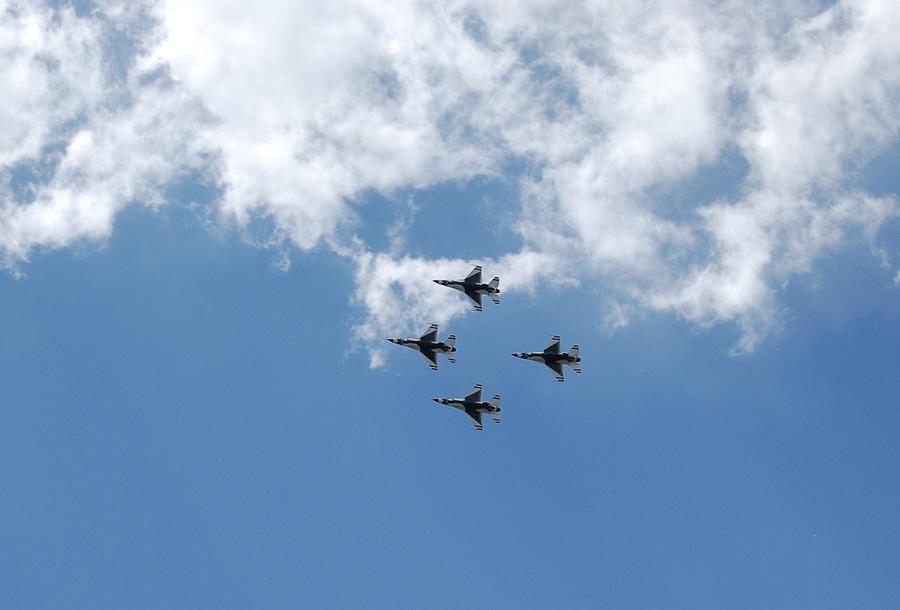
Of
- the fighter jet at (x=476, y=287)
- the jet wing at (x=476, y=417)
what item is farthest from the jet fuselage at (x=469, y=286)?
the jet wing at (x=476, y=417)

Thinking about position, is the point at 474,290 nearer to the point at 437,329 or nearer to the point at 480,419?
the point at 437,329

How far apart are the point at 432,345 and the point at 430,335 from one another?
267cm

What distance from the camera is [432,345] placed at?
197 metres

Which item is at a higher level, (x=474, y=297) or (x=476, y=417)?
(x=474, y=297)

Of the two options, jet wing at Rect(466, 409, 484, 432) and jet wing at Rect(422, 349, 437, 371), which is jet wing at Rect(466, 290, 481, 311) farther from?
jet wing at Rect(466, 409, 484, 432)

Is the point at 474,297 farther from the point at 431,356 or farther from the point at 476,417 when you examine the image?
the point at 476,417

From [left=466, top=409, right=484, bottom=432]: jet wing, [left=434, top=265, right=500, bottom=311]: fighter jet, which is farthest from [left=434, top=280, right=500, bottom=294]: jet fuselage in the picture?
[left=466, top=409, right=484, bottom=432]: jet wing

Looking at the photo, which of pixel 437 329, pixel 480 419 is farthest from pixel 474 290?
pixel 480 419

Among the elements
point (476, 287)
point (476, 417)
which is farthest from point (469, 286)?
point (476, 417)

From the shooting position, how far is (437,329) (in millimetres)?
198750

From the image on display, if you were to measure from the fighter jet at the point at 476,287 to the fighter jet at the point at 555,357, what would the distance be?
16.1 metres

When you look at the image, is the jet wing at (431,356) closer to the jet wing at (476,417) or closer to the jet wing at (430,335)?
the jet wing at (430,335)

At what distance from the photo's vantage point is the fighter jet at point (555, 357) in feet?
644

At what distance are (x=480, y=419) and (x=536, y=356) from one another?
1996 centimetres
